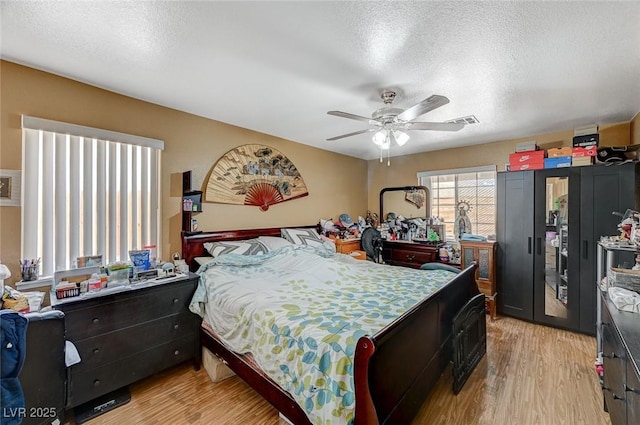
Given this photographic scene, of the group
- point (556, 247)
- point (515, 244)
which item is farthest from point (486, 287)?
point (556, 247)

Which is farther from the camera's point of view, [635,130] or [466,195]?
[466,195]

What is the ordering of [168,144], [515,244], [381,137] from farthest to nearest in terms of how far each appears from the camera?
[515,244] < [168,144] < [381,137]

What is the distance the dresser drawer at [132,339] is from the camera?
1.95m

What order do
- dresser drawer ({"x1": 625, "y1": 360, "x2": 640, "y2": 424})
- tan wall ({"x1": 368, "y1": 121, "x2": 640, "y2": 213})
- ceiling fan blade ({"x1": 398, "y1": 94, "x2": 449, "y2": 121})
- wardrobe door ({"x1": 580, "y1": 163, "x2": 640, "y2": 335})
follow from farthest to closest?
tan wall ({"x1": 368, "y1": 121, "x2": 640, "y2": 213}), wardrobe door ({"x1": 580, "y1": 163, "x2": 640, "y2": 335}), ceiling fan blade ({"x1": 398, "y1": 94, "x2": 449, "y2": 121}), dresser drawer ({"x1": 625, "y1": 360, "x2": 640, "y2": 424})

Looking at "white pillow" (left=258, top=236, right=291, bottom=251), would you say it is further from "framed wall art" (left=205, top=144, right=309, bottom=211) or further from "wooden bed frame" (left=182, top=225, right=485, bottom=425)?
"wooden bed frame" (left=182, top=225, right=485, bottom=425)

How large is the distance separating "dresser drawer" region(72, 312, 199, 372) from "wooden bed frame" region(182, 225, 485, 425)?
0.23 metres

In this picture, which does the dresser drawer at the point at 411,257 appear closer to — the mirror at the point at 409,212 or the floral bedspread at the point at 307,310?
the mirror at the point at 409,212

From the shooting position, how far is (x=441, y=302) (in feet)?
6.95

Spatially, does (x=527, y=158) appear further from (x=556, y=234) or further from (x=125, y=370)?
(x=125, y=370)

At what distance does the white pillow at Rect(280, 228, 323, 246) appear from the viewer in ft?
12.1

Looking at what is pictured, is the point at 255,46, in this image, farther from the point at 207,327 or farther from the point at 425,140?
the point at 425,140

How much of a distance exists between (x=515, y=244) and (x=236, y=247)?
3.59 meters

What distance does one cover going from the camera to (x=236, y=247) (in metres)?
3.07

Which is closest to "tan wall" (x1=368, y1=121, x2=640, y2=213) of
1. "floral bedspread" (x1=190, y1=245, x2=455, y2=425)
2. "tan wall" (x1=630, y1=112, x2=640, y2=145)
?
"tan wall" (x1=630, y1=112, x2=640, y2=145)
